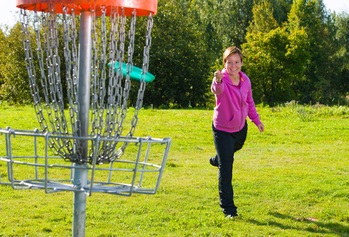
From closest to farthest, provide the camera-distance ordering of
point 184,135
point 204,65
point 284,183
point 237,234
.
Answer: point 237,234, point 284,183, point 184,135, point 204,65

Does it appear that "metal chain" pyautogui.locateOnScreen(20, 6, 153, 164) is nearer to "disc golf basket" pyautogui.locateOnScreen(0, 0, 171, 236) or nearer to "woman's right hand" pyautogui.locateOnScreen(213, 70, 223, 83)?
"disc golf basket" pyautogui.locateOnScreen(0, 0, 171, 236)

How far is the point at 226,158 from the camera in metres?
7.59

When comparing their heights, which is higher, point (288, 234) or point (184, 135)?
point (288, 234)

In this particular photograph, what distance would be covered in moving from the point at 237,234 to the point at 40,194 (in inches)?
117

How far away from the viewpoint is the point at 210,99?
3925 cm

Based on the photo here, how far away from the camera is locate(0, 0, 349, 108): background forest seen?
37.4 m

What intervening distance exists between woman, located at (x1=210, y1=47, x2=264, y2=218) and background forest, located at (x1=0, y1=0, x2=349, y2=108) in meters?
22.2

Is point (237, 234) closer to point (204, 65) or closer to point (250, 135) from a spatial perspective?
point (250, 135)

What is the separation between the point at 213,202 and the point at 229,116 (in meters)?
1.46

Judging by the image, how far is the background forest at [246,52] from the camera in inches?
1474

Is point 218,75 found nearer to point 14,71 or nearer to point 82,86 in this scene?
point 82,86

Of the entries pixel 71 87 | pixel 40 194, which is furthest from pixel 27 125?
pixel 71 87

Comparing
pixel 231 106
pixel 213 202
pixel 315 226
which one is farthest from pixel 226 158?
Answer: pixel 315 226

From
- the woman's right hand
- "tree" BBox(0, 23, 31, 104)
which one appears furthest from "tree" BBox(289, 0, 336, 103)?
the woman's right hand
